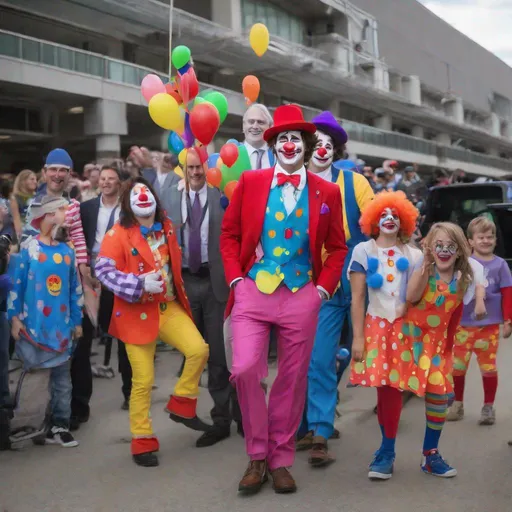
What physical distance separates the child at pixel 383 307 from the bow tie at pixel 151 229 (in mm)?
1305

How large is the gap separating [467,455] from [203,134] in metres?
2.84

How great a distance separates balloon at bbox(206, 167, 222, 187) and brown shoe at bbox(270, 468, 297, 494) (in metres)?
2.15

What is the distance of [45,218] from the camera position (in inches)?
221

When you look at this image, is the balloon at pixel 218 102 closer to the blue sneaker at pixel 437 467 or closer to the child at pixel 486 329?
the child at pixel 486 329

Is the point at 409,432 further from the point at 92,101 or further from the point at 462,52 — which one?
the point at 462,52

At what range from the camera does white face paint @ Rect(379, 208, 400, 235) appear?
4883 millimetres

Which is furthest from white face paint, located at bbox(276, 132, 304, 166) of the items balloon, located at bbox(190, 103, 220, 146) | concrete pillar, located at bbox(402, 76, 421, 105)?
concrete pillar, located at bbox(402, 76, 421, 105)

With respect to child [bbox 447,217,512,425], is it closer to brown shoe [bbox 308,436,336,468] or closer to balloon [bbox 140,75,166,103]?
brown shoe [bbox 308,436,336,468]

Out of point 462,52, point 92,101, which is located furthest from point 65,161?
point 462,52

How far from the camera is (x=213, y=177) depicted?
5.81 m

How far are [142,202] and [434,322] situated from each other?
196 centimetres

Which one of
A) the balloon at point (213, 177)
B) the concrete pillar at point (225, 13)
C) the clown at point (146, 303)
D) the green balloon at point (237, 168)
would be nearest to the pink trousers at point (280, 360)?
the clown at point (146, 303)

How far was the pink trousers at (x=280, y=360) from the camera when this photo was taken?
4559mm

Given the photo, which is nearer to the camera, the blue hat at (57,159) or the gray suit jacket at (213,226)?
the gray suit jacket at (213,226)
